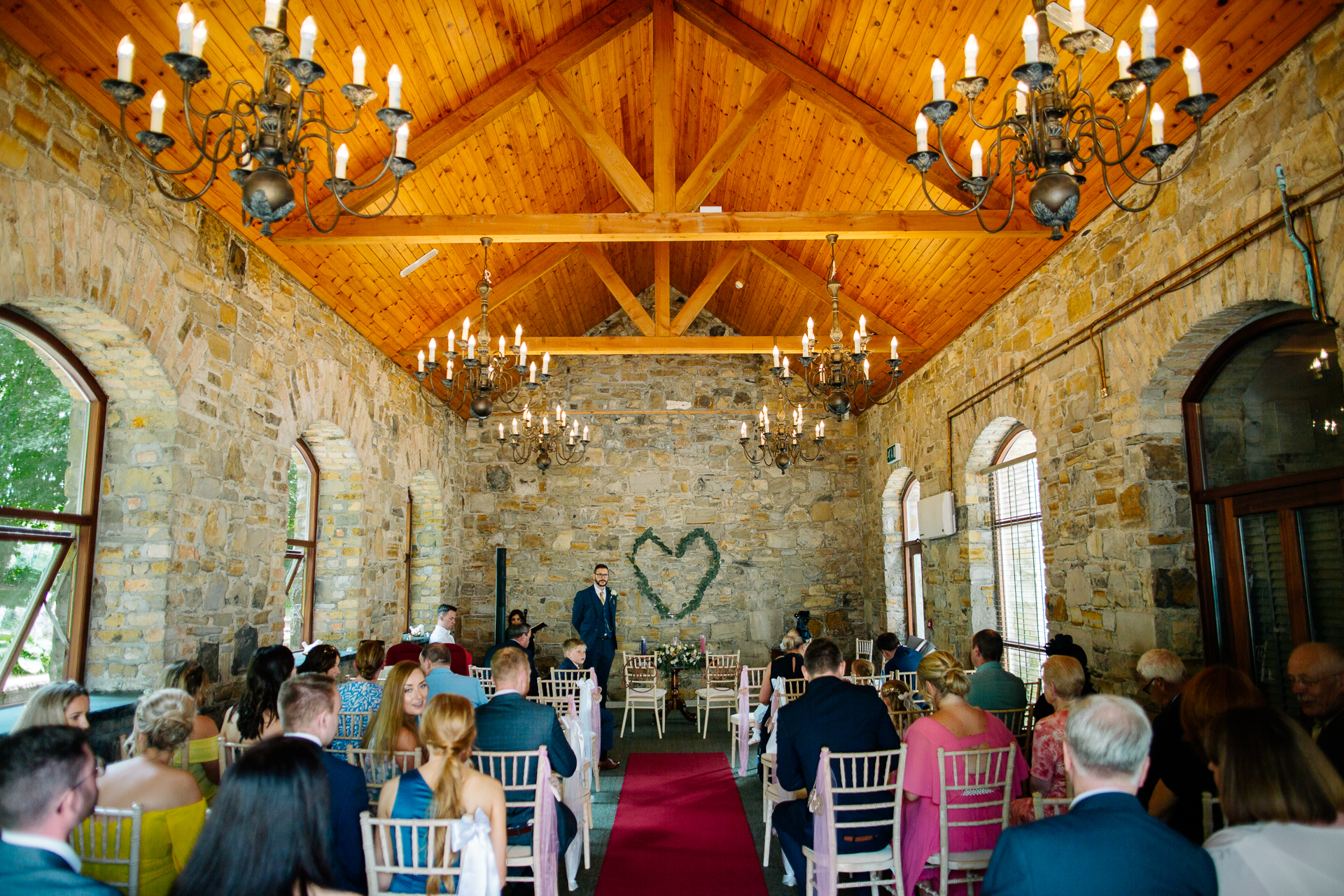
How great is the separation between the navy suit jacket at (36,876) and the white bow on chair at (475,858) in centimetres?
86

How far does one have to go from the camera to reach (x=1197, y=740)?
2764mm

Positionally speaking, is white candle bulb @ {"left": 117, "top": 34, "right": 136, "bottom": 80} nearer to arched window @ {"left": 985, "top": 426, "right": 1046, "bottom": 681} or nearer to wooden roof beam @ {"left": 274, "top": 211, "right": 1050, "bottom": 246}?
wooden roof beam @ {"left": 274, "top": 211, "right": 1050, "bottom": 246}

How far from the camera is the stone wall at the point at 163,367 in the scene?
3.45m

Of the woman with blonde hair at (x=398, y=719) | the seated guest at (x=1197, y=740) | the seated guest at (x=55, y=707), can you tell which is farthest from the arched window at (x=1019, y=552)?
the seated guest at (x=55, y=707)

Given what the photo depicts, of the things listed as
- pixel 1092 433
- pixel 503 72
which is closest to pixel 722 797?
pixel 1092 433

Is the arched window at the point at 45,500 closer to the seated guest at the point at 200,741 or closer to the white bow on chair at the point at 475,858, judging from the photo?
the seated guest at the point at 200,741

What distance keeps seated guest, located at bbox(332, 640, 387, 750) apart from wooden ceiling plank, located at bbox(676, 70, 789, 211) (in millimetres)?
3717

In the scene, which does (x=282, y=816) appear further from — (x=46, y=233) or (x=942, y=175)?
(x=942, y=175)

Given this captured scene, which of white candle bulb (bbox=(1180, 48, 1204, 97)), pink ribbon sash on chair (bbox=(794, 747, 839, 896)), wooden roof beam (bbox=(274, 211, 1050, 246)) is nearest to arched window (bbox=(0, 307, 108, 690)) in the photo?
wooden roof beam (bbox=(274, 211, 1050, 246))

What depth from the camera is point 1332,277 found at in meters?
3.18

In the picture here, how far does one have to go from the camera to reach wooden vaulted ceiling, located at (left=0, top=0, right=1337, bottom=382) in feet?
12.4

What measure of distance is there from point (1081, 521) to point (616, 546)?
641cm

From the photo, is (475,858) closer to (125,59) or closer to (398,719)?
(398,719)

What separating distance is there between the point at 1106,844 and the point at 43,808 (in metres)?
2.24
